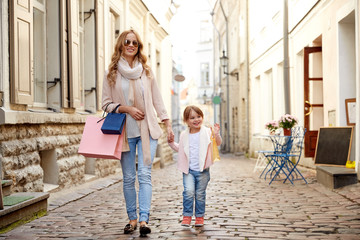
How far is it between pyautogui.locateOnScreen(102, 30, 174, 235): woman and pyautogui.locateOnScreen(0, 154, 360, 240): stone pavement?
44 centimetres

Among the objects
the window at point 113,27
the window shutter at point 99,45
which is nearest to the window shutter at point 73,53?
the window shutter at point 99,45

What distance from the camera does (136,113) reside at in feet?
15.8

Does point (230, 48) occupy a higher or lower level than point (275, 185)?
higher

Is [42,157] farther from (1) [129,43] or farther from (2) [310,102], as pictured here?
(2) [310,102]

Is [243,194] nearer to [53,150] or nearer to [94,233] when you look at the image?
[53,150]

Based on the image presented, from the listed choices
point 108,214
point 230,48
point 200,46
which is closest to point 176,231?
point 108,214

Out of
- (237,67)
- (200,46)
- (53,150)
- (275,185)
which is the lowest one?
(275,185)

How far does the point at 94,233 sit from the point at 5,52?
255 centimetres

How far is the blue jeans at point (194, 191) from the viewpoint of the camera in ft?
16.6

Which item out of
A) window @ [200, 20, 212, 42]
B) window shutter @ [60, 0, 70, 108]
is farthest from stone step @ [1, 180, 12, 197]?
window @ [200, 20, 212, 42]

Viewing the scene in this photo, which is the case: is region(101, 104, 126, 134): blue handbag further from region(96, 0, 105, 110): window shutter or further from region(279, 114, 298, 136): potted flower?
region(279, 114, 298, 136): potted flower

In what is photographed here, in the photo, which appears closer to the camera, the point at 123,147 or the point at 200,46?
the point at 123,147

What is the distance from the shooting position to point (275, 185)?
9203 millimetres

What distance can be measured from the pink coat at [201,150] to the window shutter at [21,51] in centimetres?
237
